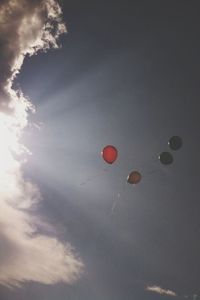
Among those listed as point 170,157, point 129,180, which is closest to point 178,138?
point 170,157

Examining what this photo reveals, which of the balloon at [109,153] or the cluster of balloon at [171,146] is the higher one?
the cluster of balloon at [171,146]

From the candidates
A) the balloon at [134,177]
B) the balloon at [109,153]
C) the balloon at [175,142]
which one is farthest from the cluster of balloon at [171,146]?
the balloon at [109,153]

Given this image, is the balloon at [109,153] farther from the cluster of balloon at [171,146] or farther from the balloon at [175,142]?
the balloon at [175,142]

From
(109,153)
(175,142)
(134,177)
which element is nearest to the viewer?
(175,142)

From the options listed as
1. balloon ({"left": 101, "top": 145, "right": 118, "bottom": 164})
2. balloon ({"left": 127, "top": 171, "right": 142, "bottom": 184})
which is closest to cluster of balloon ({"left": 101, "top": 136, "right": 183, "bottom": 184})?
balloon ({"left": 101, "top": 145, "right": 118, "bottom": 164})

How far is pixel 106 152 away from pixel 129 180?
134cm

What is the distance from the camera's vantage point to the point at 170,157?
645 inches

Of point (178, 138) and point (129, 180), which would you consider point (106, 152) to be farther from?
point (178, 138)

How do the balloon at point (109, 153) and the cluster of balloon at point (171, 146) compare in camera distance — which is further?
the balloon at point (109, 153)

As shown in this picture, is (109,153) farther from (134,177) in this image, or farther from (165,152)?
(165,152)

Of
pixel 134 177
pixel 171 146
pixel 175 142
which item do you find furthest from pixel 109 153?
pixel 175 142

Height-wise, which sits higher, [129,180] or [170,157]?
[170,157]

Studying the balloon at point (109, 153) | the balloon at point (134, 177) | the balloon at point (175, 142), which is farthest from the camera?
the balloon at point (134, 177)

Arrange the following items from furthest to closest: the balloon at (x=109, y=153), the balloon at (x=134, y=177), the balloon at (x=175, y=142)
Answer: the balloon at (x=134, y=177), the balloon at (x=109, y=153), the balloon at (x=175, y=142)
